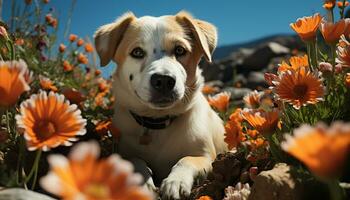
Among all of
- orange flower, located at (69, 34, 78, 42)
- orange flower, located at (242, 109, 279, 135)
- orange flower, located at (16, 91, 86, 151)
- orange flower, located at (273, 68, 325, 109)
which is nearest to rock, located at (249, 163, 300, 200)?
orange flower, located at (242, 109, 279, 135)

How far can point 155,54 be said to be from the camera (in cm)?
317

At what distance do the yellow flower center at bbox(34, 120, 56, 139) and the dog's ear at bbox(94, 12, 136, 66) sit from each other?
7.39 feet

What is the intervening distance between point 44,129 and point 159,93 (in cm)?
167

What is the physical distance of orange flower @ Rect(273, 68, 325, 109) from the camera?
5.73 ft

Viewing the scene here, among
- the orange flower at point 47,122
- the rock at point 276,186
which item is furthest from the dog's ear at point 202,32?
the orange flower at point 47,122

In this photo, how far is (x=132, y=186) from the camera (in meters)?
0.75

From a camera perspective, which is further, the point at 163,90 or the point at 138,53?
the point at 138,53

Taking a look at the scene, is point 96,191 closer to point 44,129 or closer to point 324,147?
point 324,147

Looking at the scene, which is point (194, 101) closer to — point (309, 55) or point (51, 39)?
point (309, 55)

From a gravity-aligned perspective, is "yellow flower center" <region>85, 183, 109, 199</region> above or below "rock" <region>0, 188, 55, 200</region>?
above

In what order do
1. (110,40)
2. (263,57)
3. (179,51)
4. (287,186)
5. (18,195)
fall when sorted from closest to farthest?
(18,195)
(287,186)
(179,51)
(110,40)
(263,57)

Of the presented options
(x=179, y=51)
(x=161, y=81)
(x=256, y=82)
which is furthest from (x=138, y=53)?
(x=256, y=82)

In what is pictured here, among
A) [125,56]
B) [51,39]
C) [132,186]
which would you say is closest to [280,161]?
[132,186]

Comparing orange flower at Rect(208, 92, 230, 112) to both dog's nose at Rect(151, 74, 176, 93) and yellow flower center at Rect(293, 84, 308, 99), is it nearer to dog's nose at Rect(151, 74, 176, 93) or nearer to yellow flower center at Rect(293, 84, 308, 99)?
dog's nose at Rect(151, 74, 176, 93)
